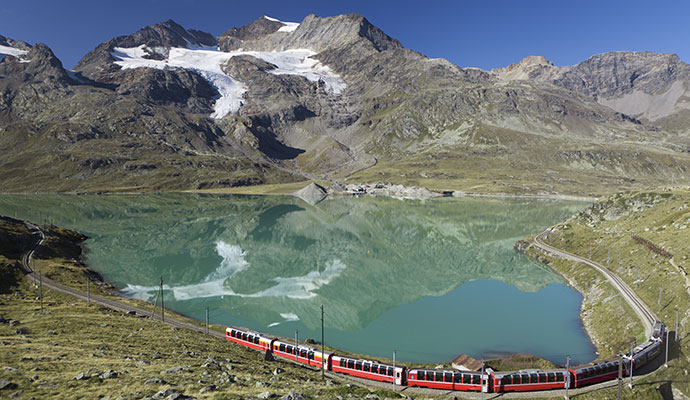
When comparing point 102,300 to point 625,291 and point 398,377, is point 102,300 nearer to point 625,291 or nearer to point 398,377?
point 398,377

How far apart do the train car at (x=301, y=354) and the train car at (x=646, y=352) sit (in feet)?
113

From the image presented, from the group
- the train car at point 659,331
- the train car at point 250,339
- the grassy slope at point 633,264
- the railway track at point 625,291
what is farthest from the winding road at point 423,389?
the train car at point 250,339

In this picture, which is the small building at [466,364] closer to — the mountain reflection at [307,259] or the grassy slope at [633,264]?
the grassy slope at [633,264]

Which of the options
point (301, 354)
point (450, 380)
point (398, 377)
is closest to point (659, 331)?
point (450, 380)

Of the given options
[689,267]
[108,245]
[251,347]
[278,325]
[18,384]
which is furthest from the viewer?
[108,245]

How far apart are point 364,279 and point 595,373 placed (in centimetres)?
6946

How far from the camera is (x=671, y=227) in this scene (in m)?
86.9

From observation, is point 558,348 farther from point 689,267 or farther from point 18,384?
point 18,384

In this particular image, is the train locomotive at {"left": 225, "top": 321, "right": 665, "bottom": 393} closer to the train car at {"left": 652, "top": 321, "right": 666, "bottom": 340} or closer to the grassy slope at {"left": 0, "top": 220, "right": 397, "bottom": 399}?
the train car at {"left": 652, "top": 321, "right": 666, "bottom": 340}

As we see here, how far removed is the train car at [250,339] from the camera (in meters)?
51.5

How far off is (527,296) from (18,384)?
285ft

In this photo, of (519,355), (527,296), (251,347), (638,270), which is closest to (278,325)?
(251,347)

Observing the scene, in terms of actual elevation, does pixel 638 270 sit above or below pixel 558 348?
above

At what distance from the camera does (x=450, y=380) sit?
132ft
